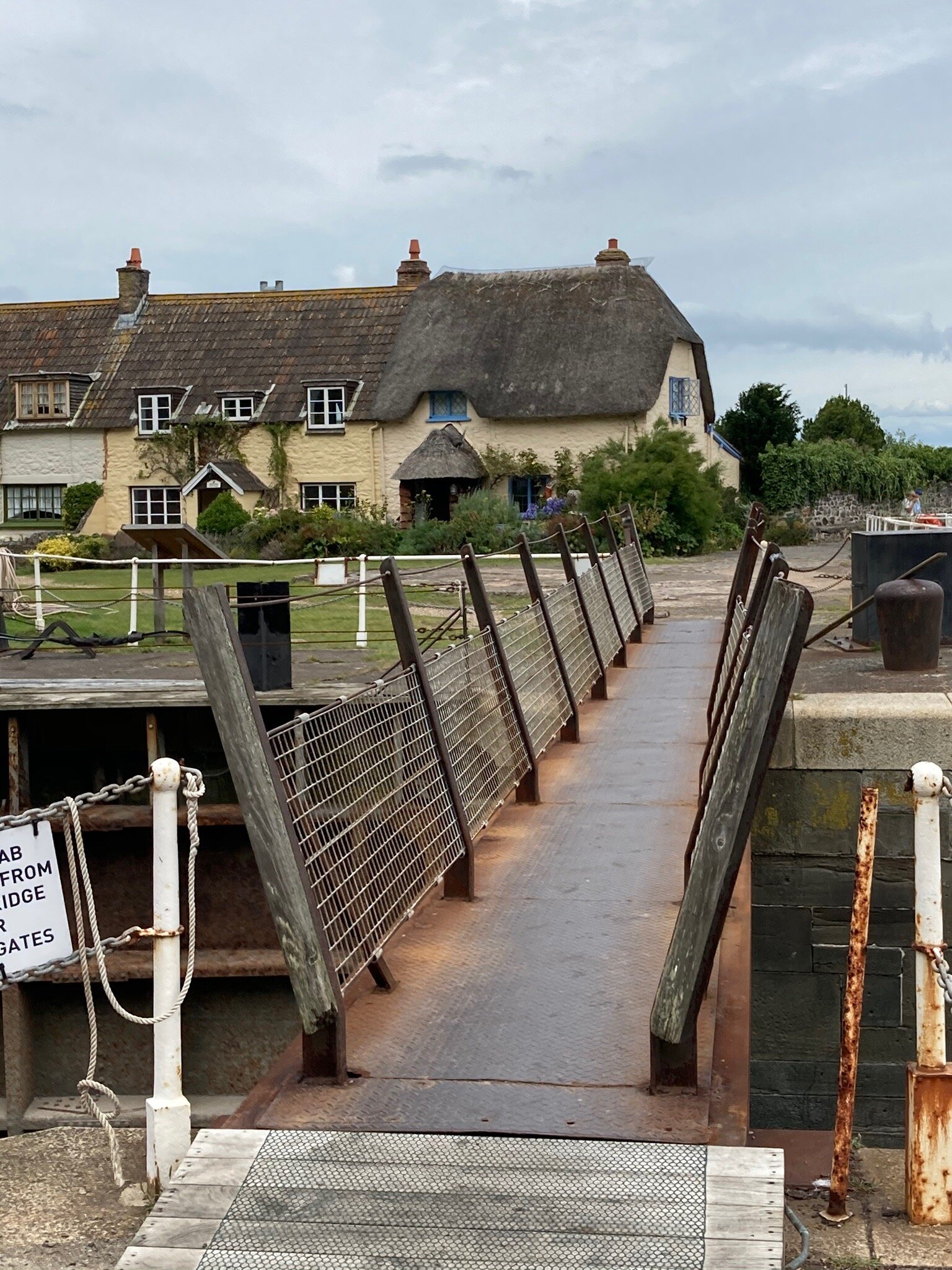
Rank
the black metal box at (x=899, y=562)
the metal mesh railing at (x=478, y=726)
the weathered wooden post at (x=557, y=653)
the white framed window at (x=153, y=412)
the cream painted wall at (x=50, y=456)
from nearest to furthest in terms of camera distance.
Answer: the metal mesh railing at (x=478, y=726), the weathered wooden post at (x=557, y=653), the black metal box at (x=899, y=562), the white framed window at (x=153, y=412), the cream painted wall at (x=50, y=456)

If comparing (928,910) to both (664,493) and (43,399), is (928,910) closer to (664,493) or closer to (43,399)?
(664,493)

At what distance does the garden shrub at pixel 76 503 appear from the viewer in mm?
47375

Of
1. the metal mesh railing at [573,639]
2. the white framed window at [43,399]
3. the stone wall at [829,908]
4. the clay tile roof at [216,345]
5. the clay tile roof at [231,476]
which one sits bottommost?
the stone wall at [829,908]

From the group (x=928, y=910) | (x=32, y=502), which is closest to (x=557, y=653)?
(x=928, y=910)

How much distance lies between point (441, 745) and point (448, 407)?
1638 inches

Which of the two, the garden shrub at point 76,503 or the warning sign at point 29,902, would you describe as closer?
the warning sign at point 29,902

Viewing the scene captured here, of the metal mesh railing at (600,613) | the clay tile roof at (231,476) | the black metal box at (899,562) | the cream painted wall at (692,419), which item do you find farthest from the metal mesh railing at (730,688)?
the cream painted wall at (692,419)

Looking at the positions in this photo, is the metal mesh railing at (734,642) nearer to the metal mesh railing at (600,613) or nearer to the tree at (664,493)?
the metal mesh railing at (600,613)

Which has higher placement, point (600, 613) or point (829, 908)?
point (600, 613)

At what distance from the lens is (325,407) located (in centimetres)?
4766

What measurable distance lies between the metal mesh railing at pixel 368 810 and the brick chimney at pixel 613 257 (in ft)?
151

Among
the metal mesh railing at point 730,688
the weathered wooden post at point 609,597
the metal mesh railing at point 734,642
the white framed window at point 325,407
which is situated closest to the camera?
the metal mesh railing at point 730,688

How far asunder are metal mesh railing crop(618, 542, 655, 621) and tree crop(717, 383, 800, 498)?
111ft

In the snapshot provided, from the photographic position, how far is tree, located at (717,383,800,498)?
53.9m
